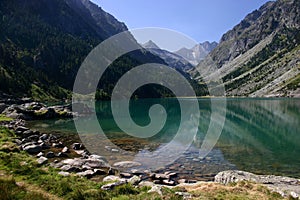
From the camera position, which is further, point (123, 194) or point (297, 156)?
point (297, 156)

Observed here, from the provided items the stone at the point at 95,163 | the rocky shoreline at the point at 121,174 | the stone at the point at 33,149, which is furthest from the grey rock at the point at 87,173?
the stone at the point at 33,149

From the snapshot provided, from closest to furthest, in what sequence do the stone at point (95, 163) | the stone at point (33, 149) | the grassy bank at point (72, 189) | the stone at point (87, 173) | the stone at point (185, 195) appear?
the grassy bank at point (72, 189) < the stone at point (185, 195) < the stone at point (87, 173) < the stone at point (95, 163) < the stone at point (33, 149)

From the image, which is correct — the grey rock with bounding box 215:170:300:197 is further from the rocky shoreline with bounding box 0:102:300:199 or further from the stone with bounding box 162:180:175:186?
the stone with bounding box 162:180:175:186

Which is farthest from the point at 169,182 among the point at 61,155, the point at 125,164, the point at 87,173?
the point at 61,155

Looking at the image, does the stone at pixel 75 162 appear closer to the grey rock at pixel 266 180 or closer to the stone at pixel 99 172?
the stone at pixel 99 172

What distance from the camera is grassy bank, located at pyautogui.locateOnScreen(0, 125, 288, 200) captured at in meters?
13.1

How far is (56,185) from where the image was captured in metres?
14.5

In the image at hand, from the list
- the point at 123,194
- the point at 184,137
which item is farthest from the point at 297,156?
the point at 123,194

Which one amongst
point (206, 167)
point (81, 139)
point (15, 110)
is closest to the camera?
point (206, 167)

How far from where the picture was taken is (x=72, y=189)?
14.1 meters

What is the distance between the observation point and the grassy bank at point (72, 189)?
1308 cm

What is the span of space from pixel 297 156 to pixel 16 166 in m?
32.3

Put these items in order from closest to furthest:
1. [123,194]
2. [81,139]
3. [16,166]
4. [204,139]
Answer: [123,194] → [16,166] → [81,139] → [204,139]

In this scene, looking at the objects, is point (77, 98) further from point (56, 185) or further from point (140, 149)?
Answer: point (56, 185)
